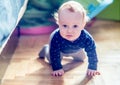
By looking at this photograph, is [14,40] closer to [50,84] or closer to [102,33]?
[50,84]

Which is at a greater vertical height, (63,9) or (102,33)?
(63,9)

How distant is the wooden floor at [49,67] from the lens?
113cm

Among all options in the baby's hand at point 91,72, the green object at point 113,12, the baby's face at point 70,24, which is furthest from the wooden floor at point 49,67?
the green object at point 113,12

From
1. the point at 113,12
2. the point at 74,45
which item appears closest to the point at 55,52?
the point at 74,45

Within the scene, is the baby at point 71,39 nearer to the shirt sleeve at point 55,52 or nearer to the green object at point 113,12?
the shirt sleeve at point 55,52

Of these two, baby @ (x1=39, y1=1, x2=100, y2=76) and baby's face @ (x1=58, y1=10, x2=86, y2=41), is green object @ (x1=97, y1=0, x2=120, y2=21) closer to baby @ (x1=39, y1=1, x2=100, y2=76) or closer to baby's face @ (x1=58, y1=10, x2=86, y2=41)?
baby @ (x1=39, y1=1, x2=100, y2=76)

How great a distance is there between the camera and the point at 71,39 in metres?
1.16

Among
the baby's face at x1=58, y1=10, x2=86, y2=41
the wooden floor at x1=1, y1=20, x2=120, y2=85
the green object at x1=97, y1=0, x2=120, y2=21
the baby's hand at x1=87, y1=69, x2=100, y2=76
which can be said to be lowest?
the wooden floor at x1=1, y1=20, x2=120, y2=85

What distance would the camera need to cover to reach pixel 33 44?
1.54m

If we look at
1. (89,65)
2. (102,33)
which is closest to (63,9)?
(89,65)

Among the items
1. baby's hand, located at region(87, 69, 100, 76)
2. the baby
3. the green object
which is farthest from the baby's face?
the green object

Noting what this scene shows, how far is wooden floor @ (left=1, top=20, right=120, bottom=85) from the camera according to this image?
1126 millimetres

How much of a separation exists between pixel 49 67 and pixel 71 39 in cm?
19

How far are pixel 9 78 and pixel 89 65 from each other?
34 centimetres
